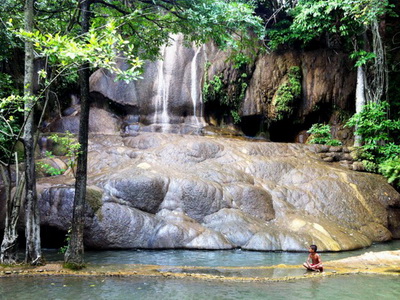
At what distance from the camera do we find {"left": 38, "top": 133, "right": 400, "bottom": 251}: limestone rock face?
898cm

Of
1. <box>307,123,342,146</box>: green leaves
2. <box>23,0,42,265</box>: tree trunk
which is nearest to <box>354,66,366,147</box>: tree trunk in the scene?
<box>307,123,342,146</box>: green leaves

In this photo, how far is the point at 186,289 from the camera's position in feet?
16.9

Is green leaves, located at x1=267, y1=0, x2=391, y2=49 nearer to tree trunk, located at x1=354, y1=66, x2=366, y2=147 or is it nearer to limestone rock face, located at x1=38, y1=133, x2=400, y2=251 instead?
tree trunk, located at x1=354, y1=66, x2=366, y2=147

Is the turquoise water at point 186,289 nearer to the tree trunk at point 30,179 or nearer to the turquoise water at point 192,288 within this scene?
the turquoise water at point 192,288

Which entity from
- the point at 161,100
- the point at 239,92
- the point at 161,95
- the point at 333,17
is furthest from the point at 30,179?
the point at 333,17

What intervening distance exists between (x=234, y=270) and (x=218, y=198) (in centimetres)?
386

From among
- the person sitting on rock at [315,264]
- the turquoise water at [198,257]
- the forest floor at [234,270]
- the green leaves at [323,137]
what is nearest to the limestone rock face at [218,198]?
the turquoise water at [198,257]

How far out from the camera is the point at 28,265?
6.10 meters

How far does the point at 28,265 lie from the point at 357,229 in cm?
932

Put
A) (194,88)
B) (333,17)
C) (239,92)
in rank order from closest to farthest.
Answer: (333,17)
(239,92)
(194,88)

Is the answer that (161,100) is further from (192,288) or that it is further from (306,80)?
(192,288)

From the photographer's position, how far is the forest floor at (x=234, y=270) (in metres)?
5.88

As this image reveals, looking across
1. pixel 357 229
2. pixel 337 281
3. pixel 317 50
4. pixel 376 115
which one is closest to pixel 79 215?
pixel 337 281

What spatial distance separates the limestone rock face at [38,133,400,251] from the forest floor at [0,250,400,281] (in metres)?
2.15
